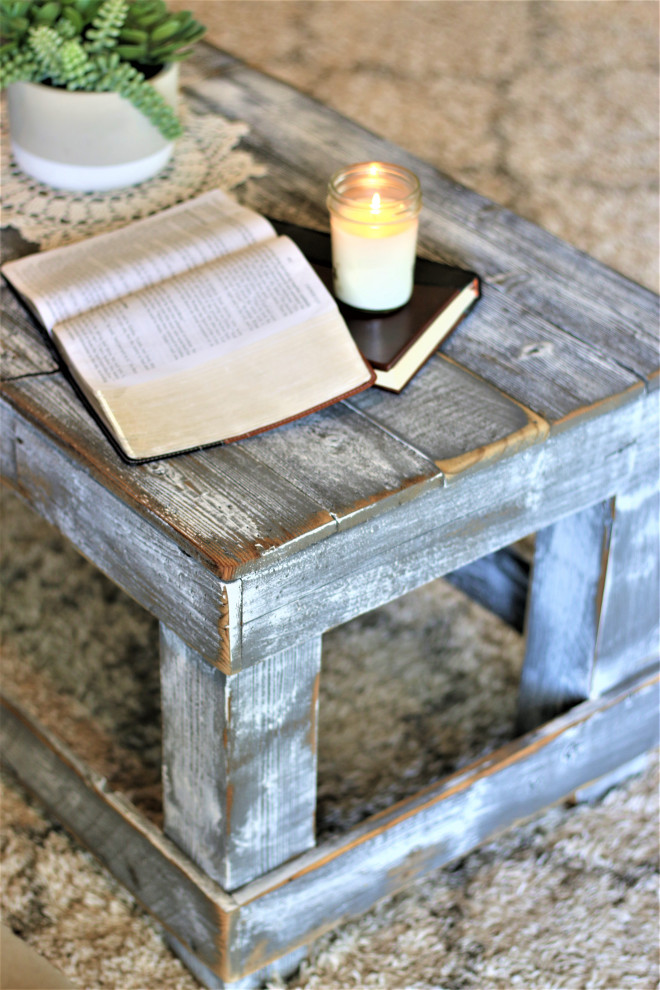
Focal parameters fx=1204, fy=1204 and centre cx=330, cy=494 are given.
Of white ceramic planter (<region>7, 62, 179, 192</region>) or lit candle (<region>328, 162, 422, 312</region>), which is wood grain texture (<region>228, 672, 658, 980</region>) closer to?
lit candle (<region>328, 162, 422, 312</region>)

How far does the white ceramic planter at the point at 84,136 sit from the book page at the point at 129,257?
0.12m

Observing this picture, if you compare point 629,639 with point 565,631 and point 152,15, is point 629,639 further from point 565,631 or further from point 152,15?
point 152,15

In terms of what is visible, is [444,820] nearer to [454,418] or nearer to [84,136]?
[454,418]

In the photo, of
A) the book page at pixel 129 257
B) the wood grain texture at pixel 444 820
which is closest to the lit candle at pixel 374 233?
the book page at pixel 129 257

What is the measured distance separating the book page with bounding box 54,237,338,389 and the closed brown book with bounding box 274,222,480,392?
0.15 ft

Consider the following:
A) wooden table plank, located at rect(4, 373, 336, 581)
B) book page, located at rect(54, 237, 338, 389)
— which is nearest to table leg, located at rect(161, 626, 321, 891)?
wooden table plank, located at rect(4, 373, 336, 581)

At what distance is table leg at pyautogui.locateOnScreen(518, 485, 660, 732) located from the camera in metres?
1.13

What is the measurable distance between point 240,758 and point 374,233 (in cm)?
44

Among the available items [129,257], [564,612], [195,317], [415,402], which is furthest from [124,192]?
[564,612]

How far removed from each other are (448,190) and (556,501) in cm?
43

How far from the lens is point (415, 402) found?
973 mm

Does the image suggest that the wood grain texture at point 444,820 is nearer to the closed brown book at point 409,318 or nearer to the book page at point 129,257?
the closed brown book at point 409,318

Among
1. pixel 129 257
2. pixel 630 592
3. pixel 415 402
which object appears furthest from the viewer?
pixel 630 592

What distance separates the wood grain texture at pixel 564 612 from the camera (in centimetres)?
115
